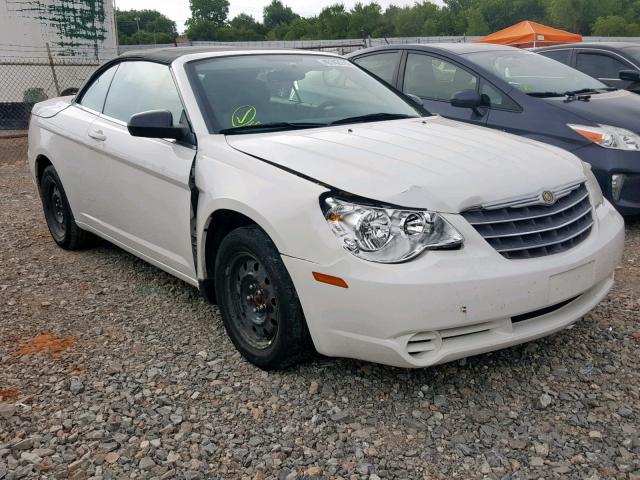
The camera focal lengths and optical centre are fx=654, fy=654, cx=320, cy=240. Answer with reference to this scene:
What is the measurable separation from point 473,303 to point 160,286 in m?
2.48

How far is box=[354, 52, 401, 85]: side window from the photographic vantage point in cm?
666

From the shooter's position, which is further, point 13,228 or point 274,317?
point 13,228

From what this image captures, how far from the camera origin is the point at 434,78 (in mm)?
6332

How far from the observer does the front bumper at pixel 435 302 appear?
2566 millimetres

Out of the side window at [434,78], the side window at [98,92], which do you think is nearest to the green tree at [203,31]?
the side window at [434,78]

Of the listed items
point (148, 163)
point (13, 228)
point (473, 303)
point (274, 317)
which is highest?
point (148, 163)

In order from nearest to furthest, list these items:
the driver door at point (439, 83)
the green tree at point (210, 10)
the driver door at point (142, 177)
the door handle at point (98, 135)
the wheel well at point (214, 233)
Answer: the wheel well at point (214, 233) → the driver door at point (142, 177) → the door handle at point (98, 135) → the driver door at point (439, 83) → the green tree at point (210, 10)

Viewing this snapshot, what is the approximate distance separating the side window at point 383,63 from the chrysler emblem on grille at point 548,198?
3.93 metres

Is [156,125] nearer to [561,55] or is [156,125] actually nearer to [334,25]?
[561,55]

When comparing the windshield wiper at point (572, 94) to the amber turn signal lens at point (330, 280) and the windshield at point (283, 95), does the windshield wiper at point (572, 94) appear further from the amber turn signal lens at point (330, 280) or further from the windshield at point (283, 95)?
the amber turn signal lens at point (330, 280)

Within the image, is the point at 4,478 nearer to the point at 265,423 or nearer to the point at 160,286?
the point at 265,423

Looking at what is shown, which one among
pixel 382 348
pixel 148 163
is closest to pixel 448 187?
pixel 382 348

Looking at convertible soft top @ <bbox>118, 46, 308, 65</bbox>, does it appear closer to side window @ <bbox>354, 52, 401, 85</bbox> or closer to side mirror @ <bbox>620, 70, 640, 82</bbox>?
side window @ <bbox>354, 52, 401, 85</bbox>

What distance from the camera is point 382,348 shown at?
267cm
